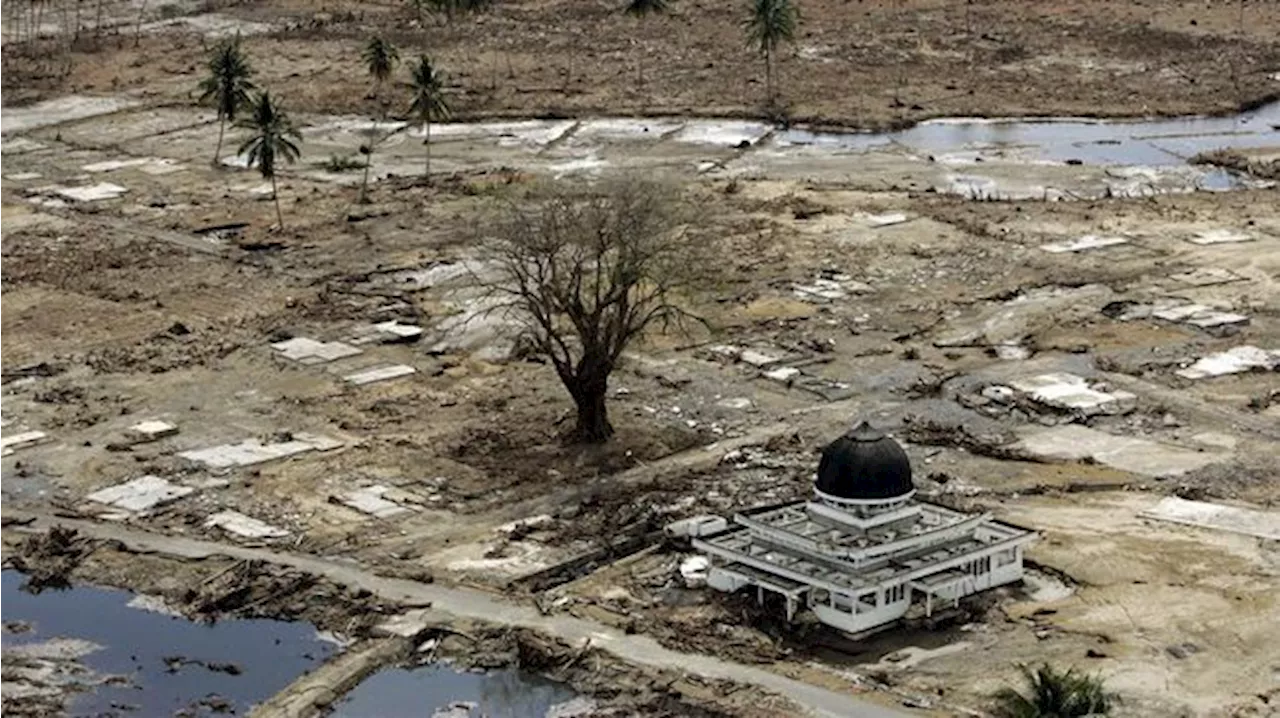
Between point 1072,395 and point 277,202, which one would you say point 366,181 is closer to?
point 277,202

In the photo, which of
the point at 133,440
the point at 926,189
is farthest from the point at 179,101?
the point at 133,440

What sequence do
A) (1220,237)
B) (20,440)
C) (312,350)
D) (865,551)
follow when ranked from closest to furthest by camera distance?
(865,551)
(20,440)
(312,350)
(1220,237)

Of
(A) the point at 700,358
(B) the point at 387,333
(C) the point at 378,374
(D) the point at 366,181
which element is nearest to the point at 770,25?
(D) the point at 366,181

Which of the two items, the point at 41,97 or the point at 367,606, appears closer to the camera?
the point at 367,606

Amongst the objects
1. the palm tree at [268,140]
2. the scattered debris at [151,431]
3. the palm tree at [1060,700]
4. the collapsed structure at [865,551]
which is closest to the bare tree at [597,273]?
the scattered debris at [151,431]


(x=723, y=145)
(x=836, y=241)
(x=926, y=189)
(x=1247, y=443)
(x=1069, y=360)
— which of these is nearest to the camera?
(x=1247, y=443)

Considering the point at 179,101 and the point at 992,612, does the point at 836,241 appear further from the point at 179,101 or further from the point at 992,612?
the point at 179,101
